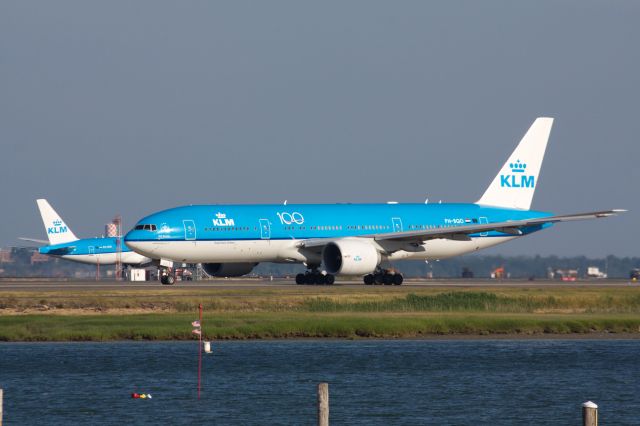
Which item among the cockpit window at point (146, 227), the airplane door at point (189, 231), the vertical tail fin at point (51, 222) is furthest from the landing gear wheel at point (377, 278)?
the vertical tail fin at point (51, 222)

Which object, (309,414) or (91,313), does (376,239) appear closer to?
(91,313)

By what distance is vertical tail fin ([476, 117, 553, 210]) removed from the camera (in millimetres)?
86562

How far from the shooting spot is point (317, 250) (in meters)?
76.8

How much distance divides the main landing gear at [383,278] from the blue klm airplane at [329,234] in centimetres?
6

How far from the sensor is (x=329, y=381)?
129 feet

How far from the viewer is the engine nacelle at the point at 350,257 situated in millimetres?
73812

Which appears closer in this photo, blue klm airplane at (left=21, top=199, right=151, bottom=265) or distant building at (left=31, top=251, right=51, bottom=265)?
blue klm airplane at (left=21, top=199, right=151, bottom=265)

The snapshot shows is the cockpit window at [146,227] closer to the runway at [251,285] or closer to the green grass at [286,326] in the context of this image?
the runway at [251,285]

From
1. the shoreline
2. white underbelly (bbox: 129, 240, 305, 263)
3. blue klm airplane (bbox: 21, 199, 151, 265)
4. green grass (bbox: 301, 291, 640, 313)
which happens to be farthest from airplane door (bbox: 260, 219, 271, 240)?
blue klm airplane (bbox: 21, 199, 151, 265)

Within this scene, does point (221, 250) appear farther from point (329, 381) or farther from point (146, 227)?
point (329, 381)

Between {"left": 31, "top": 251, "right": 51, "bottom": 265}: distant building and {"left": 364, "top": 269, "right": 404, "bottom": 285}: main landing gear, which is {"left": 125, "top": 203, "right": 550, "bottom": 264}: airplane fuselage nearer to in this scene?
{"left": 364, "top": 269, "right": 404, "bottom": 285}: main landing gear

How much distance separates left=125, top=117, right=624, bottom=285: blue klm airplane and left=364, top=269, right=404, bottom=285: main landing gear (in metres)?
0.06

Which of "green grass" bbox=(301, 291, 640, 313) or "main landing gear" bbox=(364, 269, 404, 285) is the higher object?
"main landing gear" bbox=(364, 269, 404, 285)

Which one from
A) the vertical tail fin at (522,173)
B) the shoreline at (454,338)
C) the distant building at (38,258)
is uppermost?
the vertical tail fin at (522,173)
